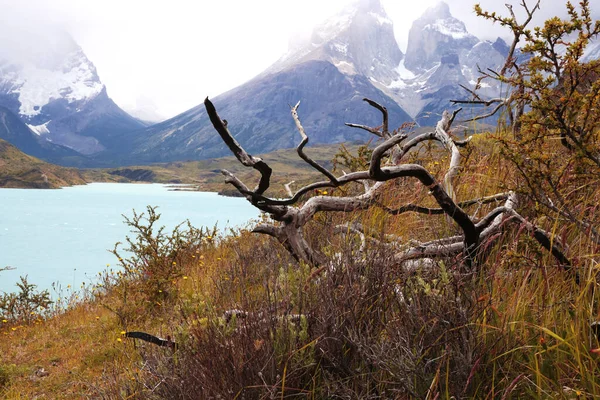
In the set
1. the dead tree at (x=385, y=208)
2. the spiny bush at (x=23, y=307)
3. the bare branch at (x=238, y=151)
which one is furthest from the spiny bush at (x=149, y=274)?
the bare branch at (x=238, y=151)

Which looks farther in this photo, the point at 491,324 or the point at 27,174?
the point at 27,174

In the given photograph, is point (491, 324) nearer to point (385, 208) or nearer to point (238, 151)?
point (385, 208)

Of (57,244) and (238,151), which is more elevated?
(238,151)

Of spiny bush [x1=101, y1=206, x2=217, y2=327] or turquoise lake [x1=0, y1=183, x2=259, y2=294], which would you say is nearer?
spiny bush [x1=101, y1=206, x2=217, y2=327]

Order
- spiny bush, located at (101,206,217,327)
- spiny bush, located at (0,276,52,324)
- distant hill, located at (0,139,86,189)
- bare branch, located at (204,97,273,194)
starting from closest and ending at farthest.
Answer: bare branch, located at (204,97,273,194) → spiny bush, located at (101,206,217,327) → spiny bush, located at (0,276,52,324) → distant hill, located at (0,139,86,189)

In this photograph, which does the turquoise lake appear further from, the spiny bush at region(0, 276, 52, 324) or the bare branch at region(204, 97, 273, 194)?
the bare branch at region(204, 97, 273, 194)

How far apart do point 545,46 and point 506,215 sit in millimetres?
1318

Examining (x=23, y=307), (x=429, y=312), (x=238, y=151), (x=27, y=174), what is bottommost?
(x=23, y=307)

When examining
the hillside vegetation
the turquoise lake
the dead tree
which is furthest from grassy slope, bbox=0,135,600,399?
the turquoise lake

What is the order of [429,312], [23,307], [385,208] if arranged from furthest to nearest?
[23,307], [385,208], [429,312]

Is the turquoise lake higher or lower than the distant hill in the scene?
lower

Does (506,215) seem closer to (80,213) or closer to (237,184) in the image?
(237,184)

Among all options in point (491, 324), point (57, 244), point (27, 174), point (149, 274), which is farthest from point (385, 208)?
point (27, 174)

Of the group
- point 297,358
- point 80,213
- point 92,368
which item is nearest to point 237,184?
point 297,358
